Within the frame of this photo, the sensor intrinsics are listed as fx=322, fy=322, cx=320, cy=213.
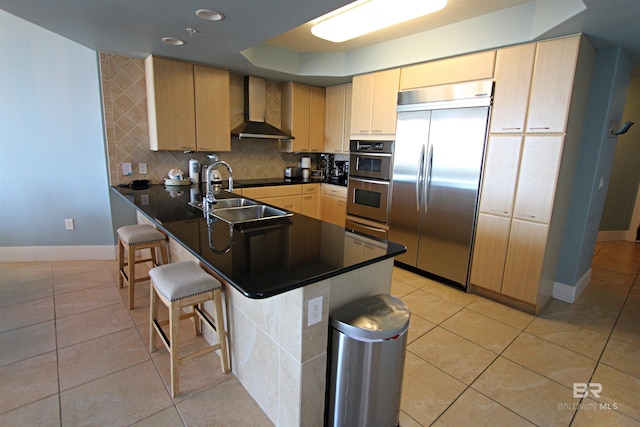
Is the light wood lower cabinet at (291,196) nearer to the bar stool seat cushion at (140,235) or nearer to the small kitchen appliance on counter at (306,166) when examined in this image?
the small kitchen appliance on counter at (306,166)

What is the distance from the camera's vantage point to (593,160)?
2881mm

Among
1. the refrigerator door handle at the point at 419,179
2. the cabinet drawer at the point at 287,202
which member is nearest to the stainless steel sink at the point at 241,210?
the cabinet drawer at the point at 287,202

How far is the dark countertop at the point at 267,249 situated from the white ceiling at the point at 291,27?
55.2 inches

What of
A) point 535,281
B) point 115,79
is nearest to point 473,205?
point 535,281

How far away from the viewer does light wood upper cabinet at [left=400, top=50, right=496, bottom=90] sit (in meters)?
2.88

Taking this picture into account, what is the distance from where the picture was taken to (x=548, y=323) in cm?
271

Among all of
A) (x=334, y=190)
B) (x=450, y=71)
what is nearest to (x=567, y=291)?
(x=450, y=71)

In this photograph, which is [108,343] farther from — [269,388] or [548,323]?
[548,323]

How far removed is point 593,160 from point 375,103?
2.18 metres

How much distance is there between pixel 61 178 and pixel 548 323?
5090 mm

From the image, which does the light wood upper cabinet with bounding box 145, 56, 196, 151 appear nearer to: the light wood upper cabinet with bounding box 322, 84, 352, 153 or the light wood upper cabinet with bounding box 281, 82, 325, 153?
the light wood upper cabinet with bounding box 281, 82, 325, 153

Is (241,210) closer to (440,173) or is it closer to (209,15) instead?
(209,15)

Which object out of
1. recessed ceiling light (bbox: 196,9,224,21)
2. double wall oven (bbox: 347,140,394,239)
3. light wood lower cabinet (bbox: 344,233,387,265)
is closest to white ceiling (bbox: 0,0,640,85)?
recessed ceiling light (bbox: 196,9,224,21)

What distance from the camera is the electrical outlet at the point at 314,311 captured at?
1.34 metres
